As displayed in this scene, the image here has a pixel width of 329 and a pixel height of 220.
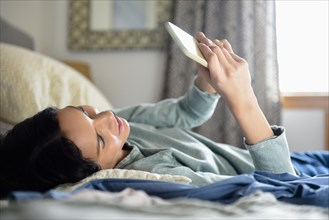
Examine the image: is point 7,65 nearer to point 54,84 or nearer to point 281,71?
point 54,84

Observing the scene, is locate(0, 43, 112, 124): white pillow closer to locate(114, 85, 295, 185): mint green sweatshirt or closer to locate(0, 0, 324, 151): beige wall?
locate(114, 85, 295, 185): mint green sweatshirt

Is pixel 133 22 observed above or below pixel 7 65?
above

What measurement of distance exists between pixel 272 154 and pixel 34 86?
3.00 ft

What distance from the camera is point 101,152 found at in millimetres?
961

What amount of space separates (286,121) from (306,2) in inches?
28.1

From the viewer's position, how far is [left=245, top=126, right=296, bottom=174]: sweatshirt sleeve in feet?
2.83

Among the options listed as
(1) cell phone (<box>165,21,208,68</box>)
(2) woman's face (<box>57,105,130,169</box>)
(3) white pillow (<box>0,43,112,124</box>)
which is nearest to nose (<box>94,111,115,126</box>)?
(2) woman's face (<box>57,105,130,169</box>)

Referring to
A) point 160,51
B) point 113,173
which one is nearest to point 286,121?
point 160,51

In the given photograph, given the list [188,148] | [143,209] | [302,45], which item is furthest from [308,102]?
[143,209]

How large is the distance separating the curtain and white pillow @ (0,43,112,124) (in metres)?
0.96

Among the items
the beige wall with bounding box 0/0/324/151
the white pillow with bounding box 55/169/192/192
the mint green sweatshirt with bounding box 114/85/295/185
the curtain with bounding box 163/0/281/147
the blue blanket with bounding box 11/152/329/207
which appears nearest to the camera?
the blue blanket with bounding box 11/152/329/207

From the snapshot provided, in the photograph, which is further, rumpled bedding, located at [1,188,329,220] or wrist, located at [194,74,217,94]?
wrist, located at [194,74,217,94]

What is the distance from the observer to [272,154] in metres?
0.86

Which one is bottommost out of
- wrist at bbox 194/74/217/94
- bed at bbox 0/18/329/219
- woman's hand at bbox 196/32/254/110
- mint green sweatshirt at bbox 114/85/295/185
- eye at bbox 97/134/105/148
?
mint green sweatshirt at bbox 114/85/295/185
